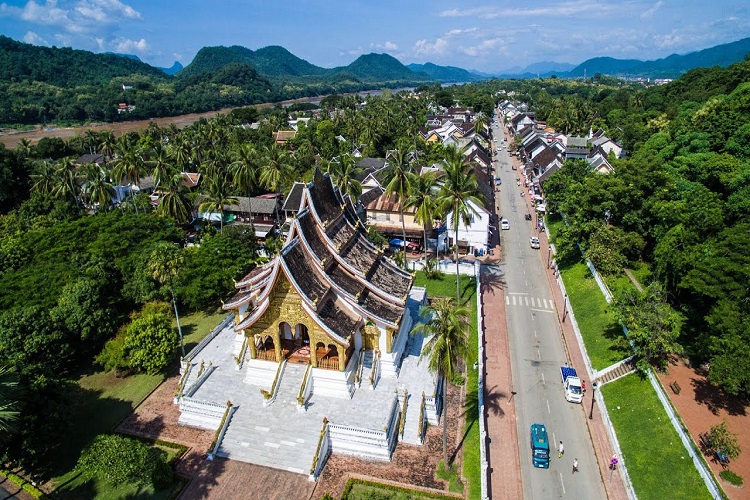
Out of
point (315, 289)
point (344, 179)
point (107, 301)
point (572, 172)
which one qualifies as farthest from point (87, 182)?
point (572, 172)

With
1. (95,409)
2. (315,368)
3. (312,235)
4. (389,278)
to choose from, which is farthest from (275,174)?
(315,368)

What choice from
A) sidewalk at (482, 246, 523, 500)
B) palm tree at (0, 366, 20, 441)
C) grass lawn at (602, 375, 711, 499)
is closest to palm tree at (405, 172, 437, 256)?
sidewalk at (482, 246, 523, 500)

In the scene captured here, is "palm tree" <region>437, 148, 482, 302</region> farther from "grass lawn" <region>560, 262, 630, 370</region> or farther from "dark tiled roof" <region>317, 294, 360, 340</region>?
"dark tiled roof" <region>317, 294, 360, 340</region>

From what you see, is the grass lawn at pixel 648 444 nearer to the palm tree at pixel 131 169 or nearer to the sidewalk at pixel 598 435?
the sidewalk at pixel 598 435

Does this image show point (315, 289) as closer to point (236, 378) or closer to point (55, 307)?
point (236, 378)

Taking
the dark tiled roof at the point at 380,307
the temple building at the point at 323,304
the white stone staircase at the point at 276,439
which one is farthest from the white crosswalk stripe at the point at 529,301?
the white stone staircase at the point at 276,439

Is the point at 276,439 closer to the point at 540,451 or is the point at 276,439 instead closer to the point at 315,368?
the point at 315,368
